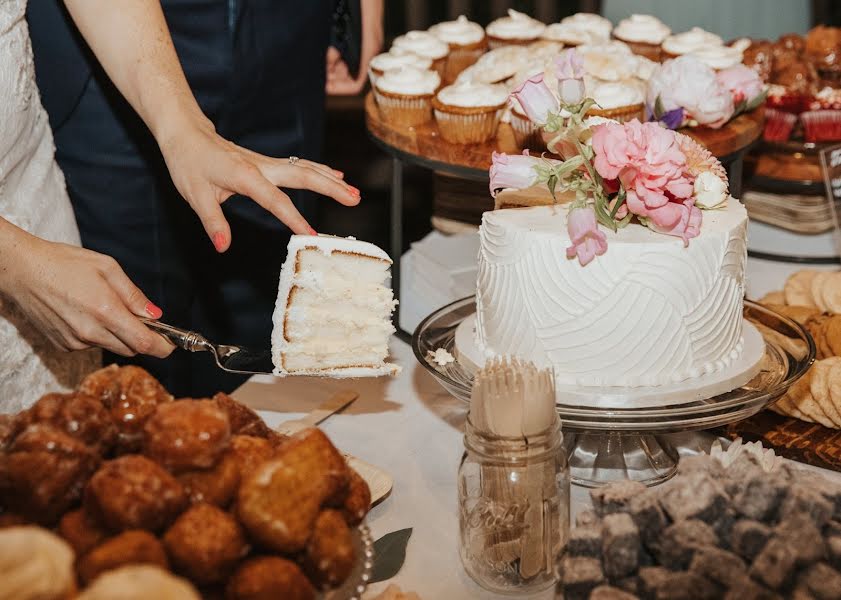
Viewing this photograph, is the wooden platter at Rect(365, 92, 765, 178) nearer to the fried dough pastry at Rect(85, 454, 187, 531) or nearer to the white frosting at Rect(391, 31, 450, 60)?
the white frosting at Rect(391, 31, 450, 60)

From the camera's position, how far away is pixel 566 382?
5.51 feet

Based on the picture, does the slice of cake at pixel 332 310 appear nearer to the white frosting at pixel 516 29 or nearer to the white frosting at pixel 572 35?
the white frosting at pixel 572 35

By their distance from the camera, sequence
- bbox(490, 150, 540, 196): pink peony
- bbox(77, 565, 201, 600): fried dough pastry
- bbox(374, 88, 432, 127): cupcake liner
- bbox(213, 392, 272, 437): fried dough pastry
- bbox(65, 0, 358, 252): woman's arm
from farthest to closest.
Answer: bbox(374, 88, 432, 127): cupcake liner, bbox(65, 0, 358, 252): woman's arm, bbox(490, 150, 540, 196): pink peony, bbox(213, 392, 272, 437): fried dough pastry, bbox(77, 565, 201, 600): fried dough pastry

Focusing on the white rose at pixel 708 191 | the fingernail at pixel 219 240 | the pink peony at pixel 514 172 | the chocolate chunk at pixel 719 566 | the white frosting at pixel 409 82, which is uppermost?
the pink peony at pixel 514 172

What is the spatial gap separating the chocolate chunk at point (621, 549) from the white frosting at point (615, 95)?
1258mm

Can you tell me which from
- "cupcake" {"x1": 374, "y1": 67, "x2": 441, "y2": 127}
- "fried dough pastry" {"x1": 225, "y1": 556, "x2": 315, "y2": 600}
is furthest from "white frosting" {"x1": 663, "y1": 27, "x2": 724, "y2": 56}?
"fried dough pastry" {"x1": 225, "y1": 556, "x2": 315, "y2": 600}

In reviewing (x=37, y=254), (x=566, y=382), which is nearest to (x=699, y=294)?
(x=566, y=382)

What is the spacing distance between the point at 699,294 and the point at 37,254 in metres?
1.12

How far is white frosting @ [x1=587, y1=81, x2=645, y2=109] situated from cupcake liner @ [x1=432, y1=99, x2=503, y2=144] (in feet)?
0.82

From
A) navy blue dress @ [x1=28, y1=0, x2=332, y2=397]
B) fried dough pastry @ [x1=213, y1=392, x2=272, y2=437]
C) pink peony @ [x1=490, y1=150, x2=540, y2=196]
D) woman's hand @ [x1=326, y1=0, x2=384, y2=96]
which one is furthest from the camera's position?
woman's hand @ [x1=326, y1=0, x2=384, y2=96]

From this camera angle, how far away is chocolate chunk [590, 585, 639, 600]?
47.4 inches

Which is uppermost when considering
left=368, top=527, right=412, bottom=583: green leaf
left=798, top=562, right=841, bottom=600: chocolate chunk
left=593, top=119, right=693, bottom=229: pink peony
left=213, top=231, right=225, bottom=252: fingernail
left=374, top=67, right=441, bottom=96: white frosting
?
left=593, top=119, right=693, bottom=229: pink peony

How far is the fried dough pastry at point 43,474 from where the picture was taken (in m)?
1.15

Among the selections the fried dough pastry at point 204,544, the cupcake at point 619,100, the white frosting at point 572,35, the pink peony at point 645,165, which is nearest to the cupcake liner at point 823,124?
the white frosting at point 572,35
